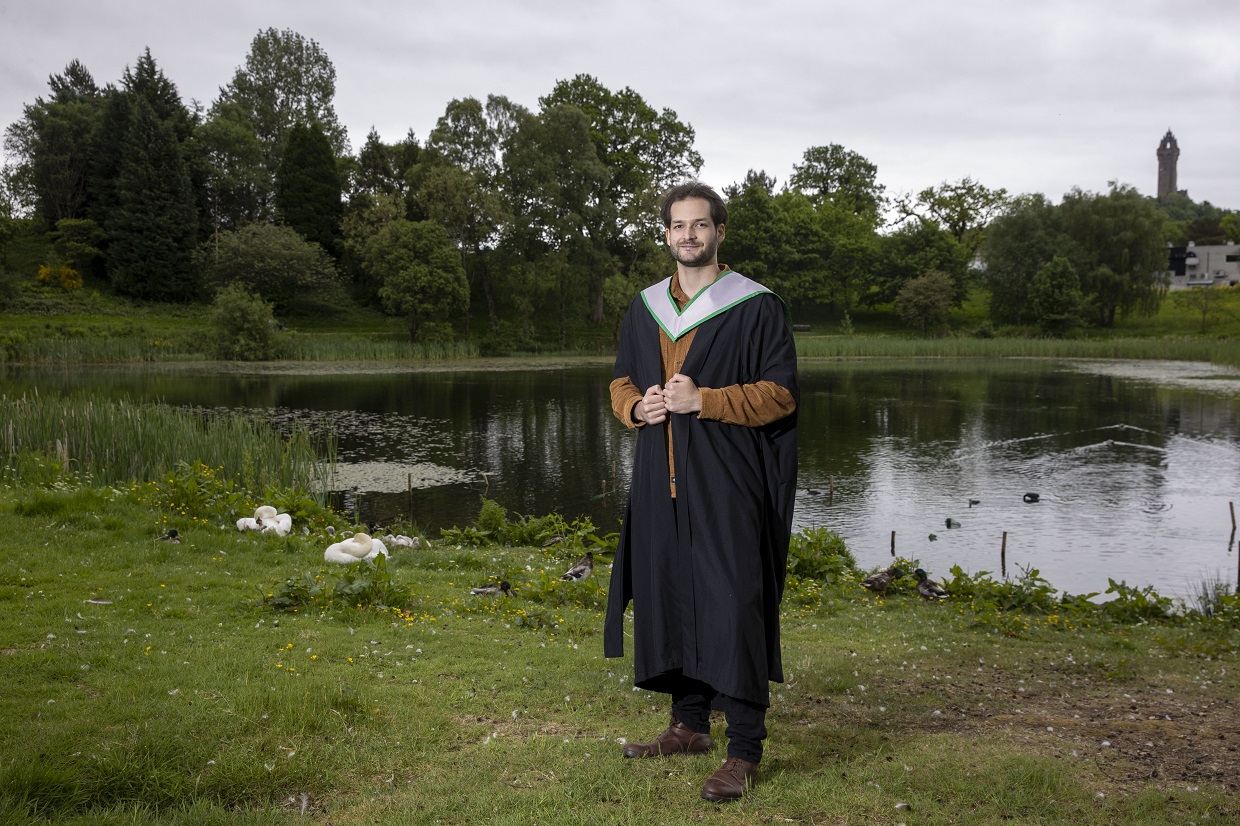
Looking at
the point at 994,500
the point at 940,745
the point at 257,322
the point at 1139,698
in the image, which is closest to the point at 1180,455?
the point at 994,500

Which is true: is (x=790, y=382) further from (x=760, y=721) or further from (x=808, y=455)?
(x=808, y=455)

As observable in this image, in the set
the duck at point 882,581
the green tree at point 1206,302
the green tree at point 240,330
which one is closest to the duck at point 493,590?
the duck at point 882,581

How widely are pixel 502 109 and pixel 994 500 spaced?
43.9 metres

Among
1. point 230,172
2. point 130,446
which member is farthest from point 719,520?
point 230,172

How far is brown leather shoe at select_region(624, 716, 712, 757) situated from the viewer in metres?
4.02

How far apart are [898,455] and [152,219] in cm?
4499

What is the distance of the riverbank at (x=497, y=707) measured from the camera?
3.53m

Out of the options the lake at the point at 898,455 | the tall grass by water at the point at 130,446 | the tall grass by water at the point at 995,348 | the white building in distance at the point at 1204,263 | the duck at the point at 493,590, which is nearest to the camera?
the duck at the point at 493,590

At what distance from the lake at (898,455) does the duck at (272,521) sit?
11.3ft

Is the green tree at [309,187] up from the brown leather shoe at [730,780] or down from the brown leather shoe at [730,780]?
up

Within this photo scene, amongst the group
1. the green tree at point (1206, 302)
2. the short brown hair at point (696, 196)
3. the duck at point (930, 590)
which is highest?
the green tree at point (1206, 302)

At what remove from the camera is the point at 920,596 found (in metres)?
9.04

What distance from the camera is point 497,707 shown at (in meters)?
4.68

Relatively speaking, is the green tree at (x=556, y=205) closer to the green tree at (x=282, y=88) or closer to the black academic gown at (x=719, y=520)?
the green tree at (x=282, y=88)
